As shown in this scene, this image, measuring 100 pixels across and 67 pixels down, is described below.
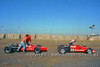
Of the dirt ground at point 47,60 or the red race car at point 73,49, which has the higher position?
the red race car at point 73,49

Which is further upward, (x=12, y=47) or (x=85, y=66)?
(x=12, y=47)

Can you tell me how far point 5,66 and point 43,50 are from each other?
5054 millimetres

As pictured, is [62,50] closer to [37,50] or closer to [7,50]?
[37,50]

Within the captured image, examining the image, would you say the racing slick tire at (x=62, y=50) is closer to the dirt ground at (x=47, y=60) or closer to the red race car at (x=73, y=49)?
the red race car at (x=73, y=49)

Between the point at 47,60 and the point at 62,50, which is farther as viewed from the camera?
the point at 62,50

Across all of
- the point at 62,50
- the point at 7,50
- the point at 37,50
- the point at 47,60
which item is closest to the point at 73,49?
the point at 62,50

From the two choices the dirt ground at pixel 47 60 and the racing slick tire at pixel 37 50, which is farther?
the racing slick tire at pixel 37 50

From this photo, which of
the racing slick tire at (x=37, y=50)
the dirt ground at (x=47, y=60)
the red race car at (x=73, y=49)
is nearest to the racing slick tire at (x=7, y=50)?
the dirt ground at (x=47, y=60)

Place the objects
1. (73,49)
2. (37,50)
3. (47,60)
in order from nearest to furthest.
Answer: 1. (47,60)
2. (37,50)
3. (73,49)

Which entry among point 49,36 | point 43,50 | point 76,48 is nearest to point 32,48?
point 43,50

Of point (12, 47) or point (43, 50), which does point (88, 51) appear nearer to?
point (43, 50)

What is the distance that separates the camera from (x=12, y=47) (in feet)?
33.9

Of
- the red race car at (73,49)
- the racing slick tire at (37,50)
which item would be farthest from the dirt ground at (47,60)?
the red race car at (73,49)

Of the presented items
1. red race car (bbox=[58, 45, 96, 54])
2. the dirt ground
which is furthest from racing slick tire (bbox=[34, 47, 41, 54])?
red race car (bbox=[58, 45, 96, 54])
